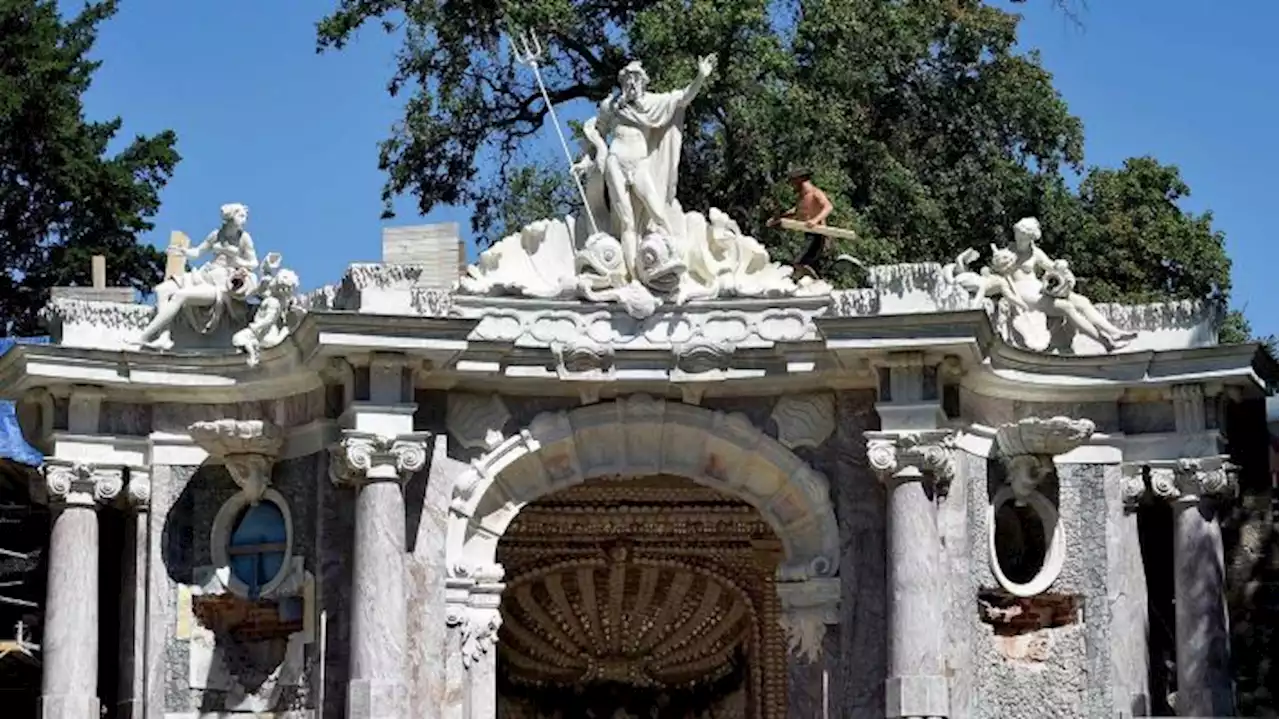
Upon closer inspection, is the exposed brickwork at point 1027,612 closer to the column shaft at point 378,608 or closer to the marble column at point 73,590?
the column shaft at point 378,608

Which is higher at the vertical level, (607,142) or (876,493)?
(607,142)

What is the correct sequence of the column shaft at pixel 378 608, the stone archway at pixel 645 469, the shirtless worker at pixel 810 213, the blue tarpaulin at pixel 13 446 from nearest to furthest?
the column shaft at pixel 378 608
the stone archway at pixel 645 469
the shirtless worker at pixel 810 213
the blue tarpaulin at pixel 13 446

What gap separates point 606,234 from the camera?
3020cm

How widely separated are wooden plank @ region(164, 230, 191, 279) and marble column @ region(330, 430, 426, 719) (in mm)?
3780

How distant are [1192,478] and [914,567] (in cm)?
381

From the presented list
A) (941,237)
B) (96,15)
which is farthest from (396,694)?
(96,15)

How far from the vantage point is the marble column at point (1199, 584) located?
29938mm

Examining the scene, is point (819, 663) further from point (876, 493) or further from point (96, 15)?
point (96, 15)

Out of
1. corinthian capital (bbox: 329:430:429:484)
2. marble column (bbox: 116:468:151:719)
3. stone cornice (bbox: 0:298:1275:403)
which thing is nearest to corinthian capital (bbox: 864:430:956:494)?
stone cornice (bbox: 0:298:1275:403)

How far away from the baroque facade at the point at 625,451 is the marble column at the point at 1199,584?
0.03 metres

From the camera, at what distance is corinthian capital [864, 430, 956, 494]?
2848 cm

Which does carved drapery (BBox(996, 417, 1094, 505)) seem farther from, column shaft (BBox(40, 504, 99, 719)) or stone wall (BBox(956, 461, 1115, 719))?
column shaft (BBox(40, 504, 99, 719))

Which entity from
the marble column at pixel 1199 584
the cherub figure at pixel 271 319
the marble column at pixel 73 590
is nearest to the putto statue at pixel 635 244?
the cherub figure at pixel 271 319

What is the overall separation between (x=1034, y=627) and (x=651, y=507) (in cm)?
507
